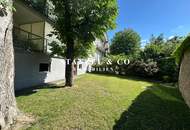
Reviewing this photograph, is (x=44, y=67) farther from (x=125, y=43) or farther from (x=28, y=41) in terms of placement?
(x=125, y=43)

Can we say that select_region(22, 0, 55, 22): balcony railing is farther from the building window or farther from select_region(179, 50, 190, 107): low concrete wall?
select_region(179, 50, 190, 107): low concrete wall

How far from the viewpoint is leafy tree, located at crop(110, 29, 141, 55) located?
40.5m

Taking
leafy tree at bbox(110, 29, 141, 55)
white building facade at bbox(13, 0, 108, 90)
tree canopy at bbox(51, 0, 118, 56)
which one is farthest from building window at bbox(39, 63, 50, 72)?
leafy tree at bbox(110, 29, 141, 55)

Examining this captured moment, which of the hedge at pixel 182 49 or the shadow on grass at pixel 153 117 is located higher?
the hedge at pixel 182 49

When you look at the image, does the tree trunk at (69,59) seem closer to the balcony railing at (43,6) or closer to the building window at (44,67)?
the building window at (44,67)

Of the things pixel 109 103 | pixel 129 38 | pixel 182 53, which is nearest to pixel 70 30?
pixel 109 103

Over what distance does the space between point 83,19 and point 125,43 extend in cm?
3234

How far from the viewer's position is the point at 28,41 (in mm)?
10828

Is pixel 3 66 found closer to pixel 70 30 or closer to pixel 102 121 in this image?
pixel 102 121

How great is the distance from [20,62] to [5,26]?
5415 millimetres

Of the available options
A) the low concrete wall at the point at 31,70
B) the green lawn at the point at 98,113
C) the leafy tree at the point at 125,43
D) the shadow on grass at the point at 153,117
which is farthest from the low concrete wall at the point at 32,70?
the leafy tree at the point at 125,43

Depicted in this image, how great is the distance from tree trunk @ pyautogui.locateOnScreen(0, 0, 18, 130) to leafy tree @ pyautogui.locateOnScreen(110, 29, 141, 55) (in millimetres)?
36271

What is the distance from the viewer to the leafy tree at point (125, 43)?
40500mm

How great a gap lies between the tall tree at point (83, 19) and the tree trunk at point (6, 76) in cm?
483
